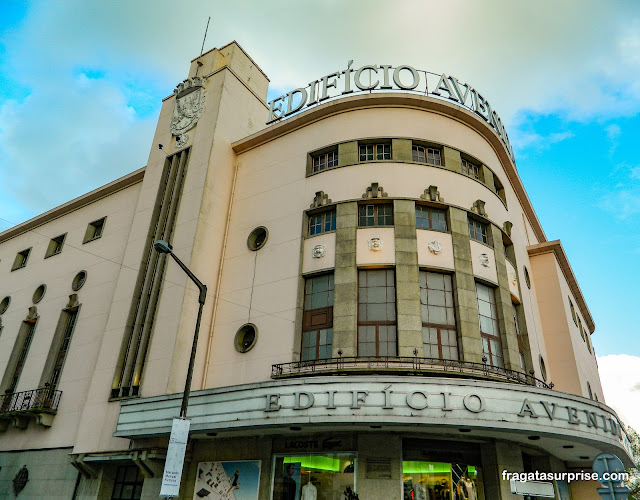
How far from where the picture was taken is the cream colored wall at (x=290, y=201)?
21.1 m

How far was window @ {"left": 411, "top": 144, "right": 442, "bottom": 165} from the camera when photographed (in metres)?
23.2

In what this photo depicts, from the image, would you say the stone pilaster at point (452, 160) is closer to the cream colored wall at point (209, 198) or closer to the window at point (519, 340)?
the window at point (519, 340)

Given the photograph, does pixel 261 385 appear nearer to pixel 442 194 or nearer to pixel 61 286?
pixel 442 194

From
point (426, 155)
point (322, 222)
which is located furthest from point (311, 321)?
point (426, 155)

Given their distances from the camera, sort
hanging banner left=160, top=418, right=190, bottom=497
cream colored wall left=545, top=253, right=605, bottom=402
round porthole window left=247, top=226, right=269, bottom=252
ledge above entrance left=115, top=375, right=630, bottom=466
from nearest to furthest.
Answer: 1. hanging banner left=160, top=418, right=190, bottom=497
2. ledge above entrance left=115, top=375, right=630, bottom=466
3. round porthole window left=247, top=226, right=269, bottom=252
4. cream colored wall left=545, top=253, right=605, bottom=402

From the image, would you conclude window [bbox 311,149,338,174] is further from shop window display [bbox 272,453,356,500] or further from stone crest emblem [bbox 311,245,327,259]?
shop window display [bbox 272,453,356,500]

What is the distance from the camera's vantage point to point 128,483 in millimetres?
21047

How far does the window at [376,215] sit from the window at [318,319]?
295cm

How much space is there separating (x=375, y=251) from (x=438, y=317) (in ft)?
12.3

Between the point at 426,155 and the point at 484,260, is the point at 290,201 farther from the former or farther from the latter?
the point at 484,260

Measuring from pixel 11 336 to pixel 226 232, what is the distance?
1757 centimetres

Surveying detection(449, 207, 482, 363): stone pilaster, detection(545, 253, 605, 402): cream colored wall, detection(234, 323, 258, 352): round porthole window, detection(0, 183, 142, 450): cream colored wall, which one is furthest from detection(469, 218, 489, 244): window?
detection(0, 183, 142, 450): cream colored wall

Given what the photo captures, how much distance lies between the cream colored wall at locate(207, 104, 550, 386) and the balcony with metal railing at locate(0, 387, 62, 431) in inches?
408

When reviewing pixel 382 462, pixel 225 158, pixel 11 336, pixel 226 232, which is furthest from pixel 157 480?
pixel 11 336
